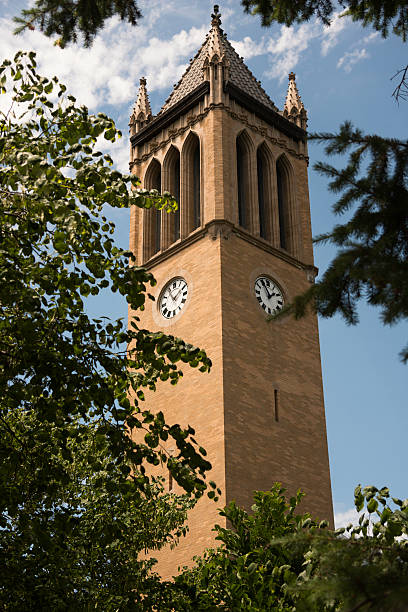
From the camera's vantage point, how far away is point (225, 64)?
35.4 metres

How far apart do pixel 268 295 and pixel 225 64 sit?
10.4 metres

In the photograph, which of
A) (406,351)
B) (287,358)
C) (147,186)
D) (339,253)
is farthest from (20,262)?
(147,186)

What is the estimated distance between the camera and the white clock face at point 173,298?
31.3m

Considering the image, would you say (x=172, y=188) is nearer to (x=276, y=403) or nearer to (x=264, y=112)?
(x=264, y=112)

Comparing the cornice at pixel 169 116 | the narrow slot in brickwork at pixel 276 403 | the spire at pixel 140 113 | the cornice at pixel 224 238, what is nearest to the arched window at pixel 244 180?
the cornice at pixel 224 238

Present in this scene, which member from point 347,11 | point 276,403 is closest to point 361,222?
point 347,11

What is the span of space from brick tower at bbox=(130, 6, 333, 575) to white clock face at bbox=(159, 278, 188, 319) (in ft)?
0.20

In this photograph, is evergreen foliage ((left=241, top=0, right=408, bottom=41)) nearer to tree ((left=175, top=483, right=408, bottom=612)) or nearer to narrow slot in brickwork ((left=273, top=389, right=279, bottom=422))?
tree ((left=175, top=483, right=408, bottom=612))

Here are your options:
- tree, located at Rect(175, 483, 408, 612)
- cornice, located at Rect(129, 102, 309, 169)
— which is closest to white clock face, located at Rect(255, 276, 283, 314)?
cornice, located at Rect(129, 102, 309, 169)

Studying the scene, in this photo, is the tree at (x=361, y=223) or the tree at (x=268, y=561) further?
the tree at (x=268, y=561)

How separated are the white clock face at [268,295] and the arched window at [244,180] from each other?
2.53 meters

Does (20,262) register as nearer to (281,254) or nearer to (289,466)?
(289,466)

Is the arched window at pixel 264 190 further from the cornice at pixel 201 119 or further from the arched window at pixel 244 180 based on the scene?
the arched window at pixel 244 180

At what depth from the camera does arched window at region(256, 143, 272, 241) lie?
113 feet
